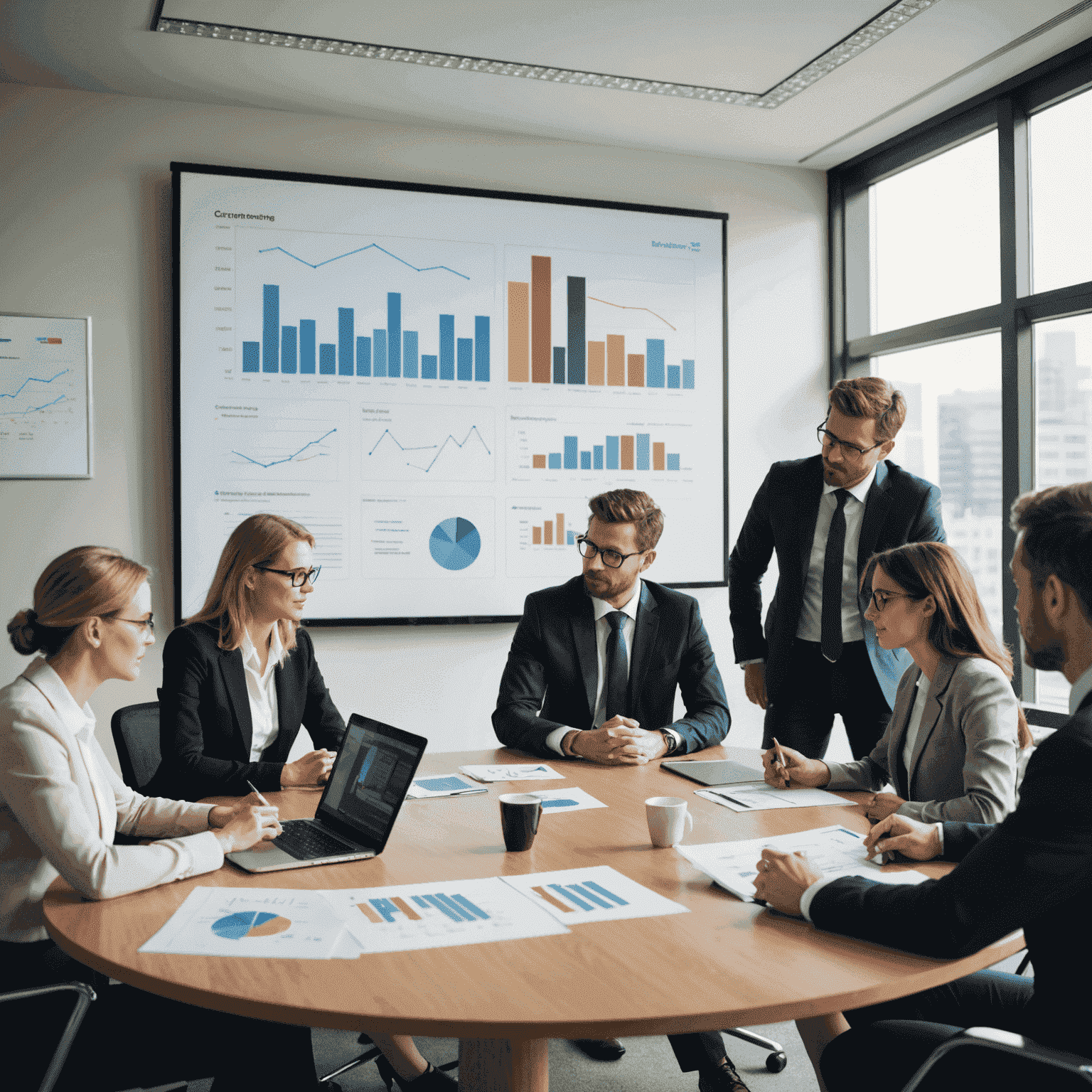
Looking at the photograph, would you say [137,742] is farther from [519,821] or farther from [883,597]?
[883,597]

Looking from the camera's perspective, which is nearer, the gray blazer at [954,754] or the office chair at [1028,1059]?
the office chair at [1028,1059]

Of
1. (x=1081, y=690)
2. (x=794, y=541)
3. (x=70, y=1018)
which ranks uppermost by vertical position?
(x=794, y=541)

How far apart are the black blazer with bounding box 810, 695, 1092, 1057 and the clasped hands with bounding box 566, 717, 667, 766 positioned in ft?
3.75

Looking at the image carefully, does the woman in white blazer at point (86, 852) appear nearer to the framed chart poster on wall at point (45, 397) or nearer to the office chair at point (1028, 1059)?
the office chair at point (1028, 1059)

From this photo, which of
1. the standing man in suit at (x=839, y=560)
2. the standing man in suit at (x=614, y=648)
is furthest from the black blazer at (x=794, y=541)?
the standing man in suit at (x=614, y=648)

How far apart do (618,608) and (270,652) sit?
966mm

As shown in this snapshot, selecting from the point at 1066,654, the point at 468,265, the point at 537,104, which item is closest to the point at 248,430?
the point at 468,265

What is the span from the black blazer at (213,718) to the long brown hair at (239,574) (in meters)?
0.03

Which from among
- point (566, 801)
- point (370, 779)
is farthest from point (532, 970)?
point (566, 801)

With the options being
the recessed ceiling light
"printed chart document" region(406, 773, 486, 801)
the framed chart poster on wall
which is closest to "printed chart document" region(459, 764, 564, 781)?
"printed chart document" region(406, 773, 486, 801)

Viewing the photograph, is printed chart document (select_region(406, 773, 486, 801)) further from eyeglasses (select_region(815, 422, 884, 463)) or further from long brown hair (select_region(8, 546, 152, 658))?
eyeglasses (select_region(815, 422, 884, 463))

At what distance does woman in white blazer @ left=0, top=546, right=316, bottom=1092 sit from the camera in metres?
1.57

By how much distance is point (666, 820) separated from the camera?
5.97 feet

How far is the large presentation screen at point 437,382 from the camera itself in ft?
12.7
